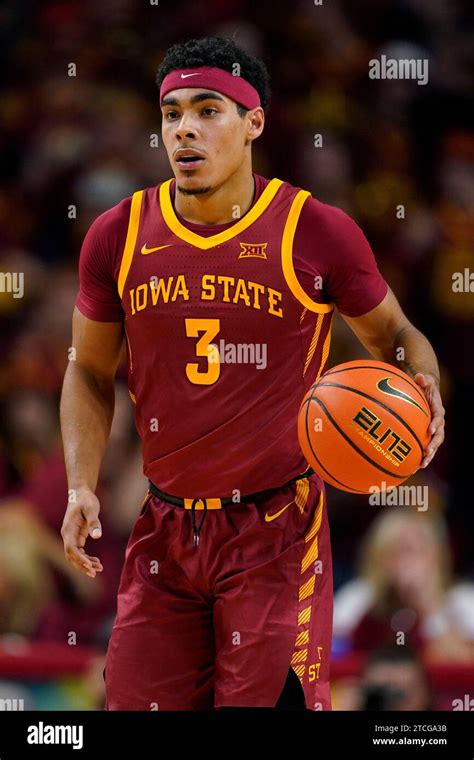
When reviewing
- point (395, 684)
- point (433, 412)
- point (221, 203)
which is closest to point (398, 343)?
point (433, 412)

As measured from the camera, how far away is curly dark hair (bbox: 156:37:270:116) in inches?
167

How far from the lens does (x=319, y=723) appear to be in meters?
3.97

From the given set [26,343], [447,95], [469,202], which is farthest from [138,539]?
[447,95]

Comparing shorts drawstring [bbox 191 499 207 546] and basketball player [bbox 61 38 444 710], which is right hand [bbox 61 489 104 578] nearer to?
basketball player [bbox 61 38 444 710]

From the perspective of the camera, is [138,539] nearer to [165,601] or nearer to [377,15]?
[165,601]

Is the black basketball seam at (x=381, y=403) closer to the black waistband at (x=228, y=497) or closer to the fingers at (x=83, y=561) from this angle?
the black waistband at (x=228, y=497)

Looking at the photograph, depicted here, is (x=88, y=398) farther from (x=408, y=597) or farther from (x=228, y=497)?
(x=408, y=597)

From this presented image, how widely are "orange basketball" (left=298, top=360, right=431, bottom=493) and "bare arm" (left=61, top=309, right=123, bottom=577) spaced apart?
77 cm

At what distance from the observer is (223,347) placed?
411cm

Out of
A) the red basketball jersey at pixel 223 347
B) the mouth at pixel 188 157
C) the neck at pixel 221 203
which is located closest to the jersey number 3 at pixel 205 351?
the red basketball jersey at pixel 223 347

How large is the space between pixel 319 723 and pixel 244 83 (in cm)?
208

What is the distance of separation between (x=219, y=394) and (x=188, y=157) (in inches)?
30.4

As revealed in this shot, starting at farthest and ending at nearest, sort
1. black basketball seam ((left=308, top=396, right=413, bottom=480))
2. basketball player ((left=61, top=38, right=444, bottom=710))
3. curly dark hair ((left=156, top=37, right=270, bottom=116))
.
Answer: curly dark hair ((left=156, top=37, right=270, bottom=116)) → basketball player ((left=61, top=38, right=444, bottom=710)) → black basketball seam ((left=308, top=396, right=413, bottom=480))

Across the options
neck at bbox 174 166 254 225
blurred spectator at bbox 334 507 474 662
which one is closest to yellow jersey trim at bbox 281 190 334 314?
neck at bbox 174 166 254 225
